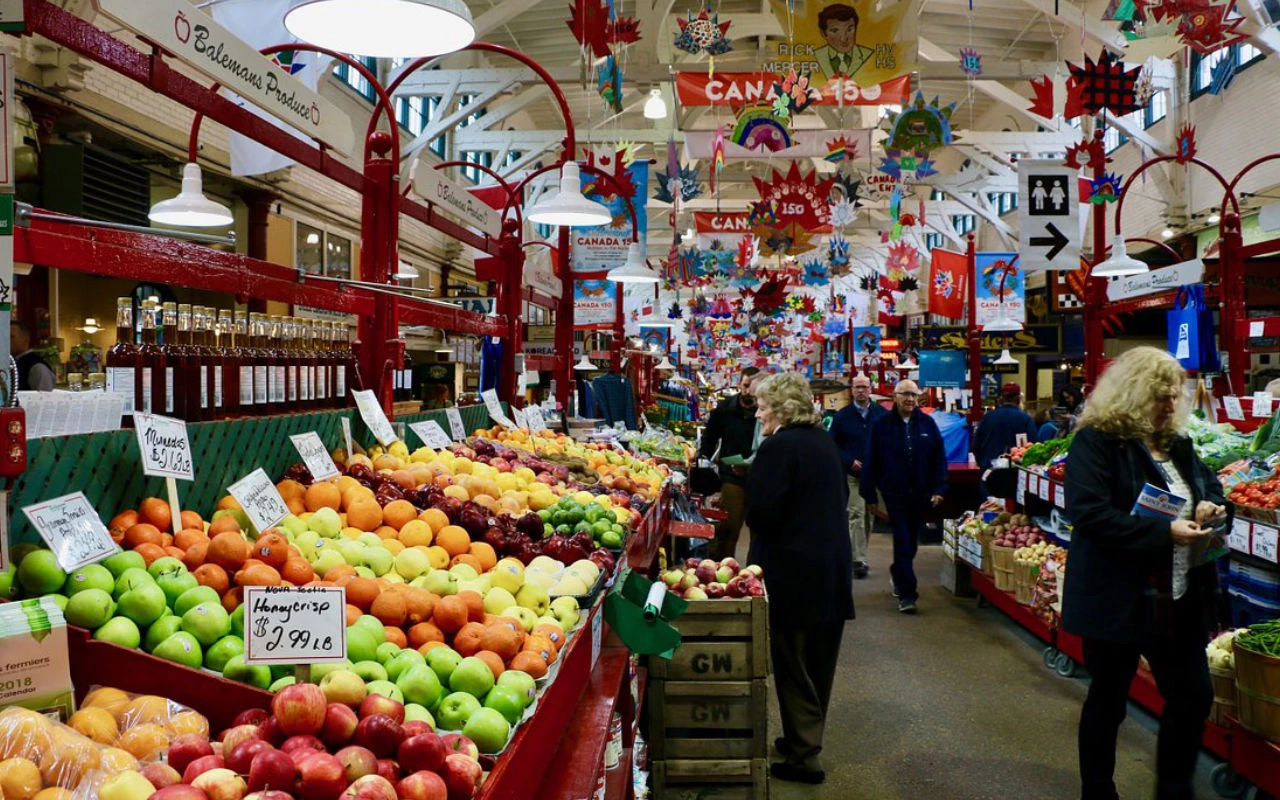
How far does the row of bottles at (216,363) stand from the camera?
2809 mm

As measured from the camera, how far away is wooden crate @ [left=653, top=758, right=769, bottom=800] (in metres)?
3.75

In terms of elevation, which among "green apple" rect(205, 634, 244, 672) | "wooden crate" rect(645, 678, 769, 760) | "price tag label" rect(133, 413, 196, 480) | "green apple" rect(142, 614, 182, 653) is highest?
"price tag label" rect(133, 413, 196, 480)

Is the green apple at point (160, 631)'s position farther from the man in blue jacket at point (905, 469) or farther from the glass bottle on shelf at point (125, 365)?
the man in blue jacket at point (905, 469)

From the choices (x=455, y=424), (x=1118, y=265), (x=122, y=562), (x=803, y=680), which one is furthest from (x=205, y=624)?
(x=1118, y=265)

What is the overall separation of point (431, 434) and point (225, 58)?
2342 millimetres

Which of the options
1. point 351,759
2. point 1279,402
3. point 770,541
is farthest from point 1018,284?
point 351,759

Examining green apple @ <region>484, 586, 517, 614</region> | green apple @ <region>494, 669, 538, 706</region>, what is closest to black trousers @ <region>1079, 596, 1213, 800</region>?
green apple @ <region>484, 586, 517, 614</region>

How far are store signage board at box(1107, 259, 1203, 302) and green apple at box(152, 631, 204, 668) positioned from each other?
7.41 metres

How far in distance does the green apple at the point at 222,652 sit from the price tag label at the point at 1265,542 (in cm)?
439

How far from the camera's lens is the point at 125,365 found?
2.73m

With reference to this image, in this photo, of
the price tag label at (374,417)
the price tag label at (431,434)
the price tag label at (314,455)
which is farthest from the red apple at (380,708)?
the price tag label at (431,434)

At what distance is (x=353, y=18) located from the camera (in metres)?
2.77

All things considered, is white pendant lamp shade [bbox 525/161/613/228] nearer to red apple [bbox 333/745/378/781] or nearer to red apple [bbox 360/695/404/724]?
red apple [bbox 360/695/404/724]

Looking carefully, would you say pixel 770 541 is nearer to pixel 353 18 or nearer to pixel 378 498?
pixel 378 498
